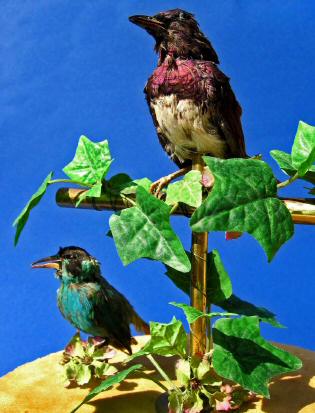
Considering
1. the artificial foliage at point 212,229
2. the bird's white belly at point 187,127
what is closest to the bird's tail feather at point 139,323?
the artificial foliage at point 212,229

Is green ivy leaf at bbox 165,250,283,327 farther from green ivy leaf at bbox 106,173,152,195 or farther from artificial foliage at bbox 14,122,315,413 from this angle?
green ivy leaf at bbox 106,173,152,195

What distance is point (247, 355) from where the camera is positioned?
100 cm

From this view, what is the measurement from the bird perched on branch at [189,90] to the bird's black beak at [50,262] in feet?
1.08

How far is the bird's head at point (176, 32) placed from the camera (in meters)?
1.12

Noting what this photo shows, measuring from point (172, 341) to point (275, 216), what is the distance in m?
0.27

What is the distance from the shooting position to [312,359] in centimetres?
142

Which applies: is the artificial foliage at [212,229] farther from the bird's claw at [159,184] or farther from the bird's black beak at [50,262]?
the bird's black beak at [50,262]

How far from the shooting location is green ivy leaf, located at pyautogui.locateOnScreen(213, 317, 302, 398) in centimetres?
98

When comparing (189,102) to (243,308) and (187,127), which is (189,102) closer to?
(187,127)

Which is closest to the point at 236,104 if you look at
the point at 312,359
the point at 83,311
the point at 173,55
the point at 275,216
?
the point at 173,55

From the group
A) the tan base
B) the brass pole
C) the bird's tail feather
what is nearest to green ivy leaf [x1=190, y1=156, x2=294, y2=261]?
the brass pole

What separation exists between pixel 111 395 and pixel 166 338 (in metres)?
0.27

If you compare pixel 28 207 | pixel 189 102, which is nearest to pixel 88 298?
pixel 28 207

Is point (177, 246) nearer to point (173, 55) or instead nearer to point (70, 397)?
point (173, 55)
